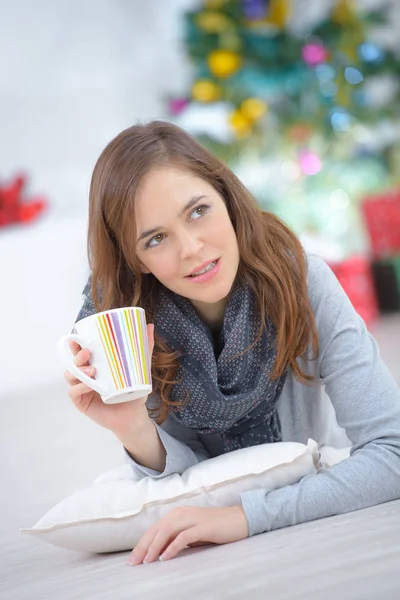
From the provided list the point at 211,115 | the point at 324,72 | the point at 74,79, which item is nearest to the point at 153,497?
the point at 211,115

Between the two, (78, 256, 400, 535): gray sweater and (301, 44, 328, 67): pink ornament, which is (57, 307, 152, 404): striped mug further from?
(301, 44, 328, 67): pink ornament

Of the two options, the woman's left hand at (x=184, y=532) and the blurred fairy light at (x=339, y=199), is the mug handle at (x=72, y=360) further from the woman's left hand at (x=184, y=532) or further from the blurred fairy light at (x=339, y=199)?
the blurred fairy light at (x=339, y=199)

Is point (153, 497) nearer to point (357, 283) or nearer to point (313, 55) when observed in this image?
point (357, 283)

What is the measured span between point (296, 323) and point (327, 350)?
62 millimetres

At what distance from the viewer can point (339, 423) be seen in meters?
1.28

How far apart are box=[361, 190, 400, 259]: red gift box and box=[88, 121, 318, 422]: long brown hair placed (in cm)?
333

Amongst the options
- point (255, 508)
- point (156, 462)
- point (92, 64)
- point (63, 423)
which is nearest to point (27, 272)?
point (63, 423)

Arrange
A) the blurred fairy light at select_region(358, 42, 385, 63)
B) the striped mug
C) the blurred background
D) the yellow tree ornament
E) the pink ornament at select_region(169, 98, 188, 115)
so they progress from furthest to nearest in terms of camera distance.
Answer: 1. the pink ornament at select_region(169, 98, 188, 115)
2. the blurred fairy light at select_region(358, 42, 385, 63)
3. the yellow tree ornament
4. the blurred background
5. the striped mug

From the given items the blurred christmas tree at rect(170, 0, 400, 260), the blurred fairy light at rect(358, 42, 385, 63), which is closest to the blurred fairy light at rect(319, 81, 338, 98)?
the blurred christmas tree at rect(170, 0, 400, 260)

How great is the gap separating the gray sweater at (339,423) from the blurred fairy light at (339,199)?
10.9 ft

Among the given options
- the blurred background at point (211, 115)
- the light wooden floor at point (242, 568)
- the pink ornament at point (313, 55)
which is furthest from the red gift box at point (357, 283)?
the light wooden floor at point (242, 568)

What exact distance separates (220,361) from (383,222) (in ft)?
11.4

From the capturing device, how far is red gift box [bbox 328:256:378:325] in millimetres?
4180

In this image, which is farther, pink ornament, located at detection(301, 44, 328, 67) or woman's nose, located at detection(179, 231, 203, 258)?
pink ornament, located at detection(301, 44, 328, 67)
